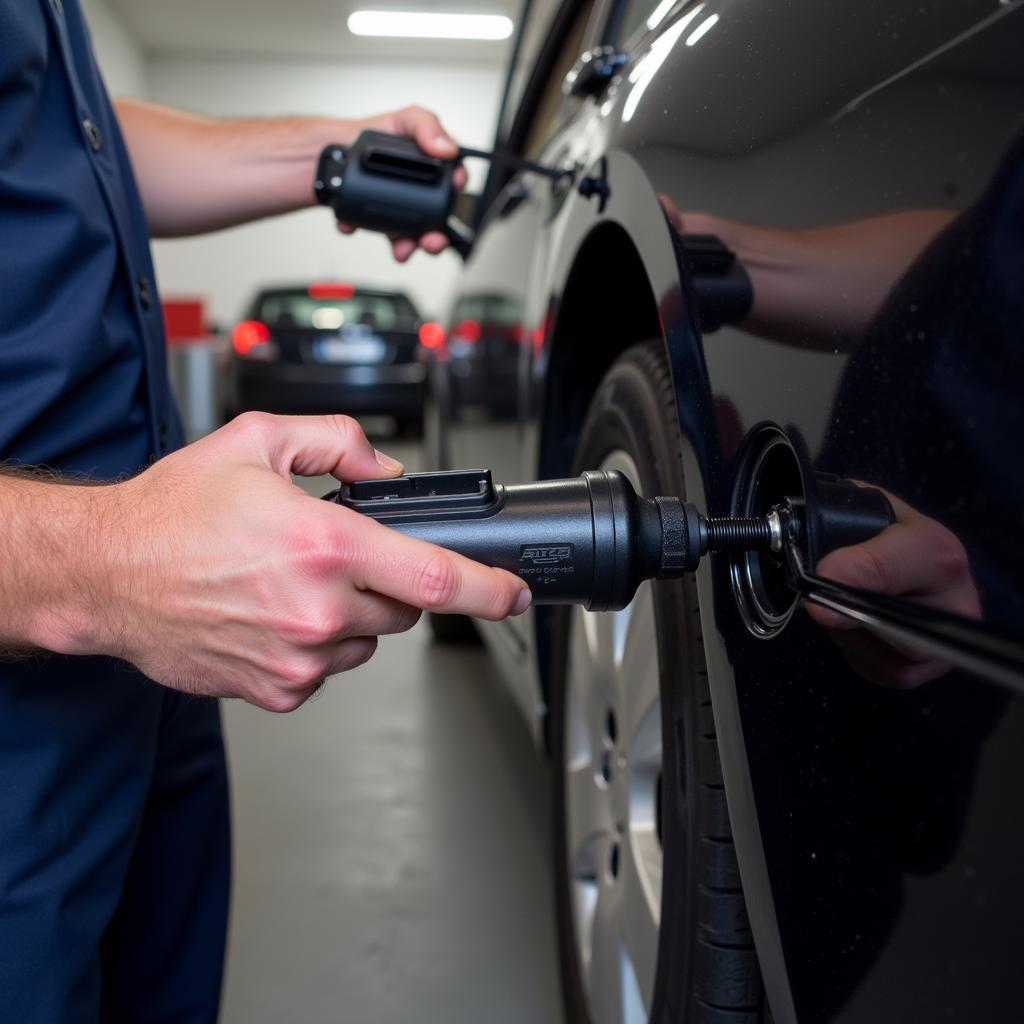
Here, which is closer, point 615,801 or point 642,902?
point 642,902

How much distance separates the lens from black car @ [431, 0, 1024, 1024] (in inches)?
18.2

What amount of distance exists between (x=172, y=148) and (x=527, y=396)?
570mm

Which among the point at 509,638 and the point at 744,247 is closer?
the point at 744,247

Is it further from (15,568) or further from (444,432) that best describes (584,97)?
(444,432)

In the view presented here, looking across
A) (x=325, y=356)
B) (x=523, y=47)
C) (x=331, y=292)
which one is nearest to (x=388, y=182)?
(x=523, y=47)

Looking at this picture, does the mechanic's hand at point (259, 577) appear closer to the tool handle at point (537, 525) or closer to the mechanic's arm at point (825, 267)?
the tool handle at point (537, 525)

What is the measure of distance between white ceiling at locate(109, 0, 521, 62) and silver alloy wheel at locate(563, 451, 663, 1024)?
11496mm

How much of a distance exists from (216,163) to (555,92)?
2.99ft

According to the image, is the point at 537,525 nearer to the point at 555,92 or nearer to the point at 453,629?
the point at 555,92

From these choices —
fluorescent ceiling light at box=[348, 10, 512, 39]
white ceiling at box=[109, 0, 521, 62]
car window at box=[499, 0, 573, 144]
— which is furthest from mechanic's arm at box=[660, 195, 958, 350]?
fluorescent ceiling light at box=[348, 10, 512, 39]

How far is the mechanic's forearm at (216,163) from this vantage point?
1.44 metres

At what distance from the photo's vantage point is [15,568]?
2.36ft

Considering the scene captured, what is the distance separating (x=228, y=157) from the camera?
4.71 feet

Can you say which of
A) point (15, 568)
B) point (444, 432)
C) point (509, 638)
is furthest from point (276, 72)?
point (15, 568)
